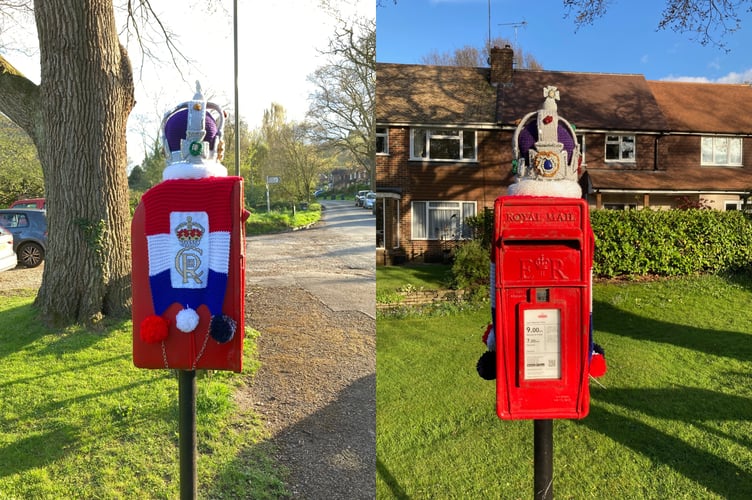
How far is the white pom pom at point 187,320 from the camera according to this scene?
1326 mm

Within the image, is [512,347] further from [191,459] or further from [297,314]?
[297,314]

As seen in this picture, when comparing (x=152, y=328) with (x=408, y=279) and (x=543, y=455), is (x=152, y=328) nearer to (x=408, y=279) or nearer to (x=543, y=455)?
(x=543, y=455)

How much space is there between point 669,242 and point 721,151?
51 centimetres

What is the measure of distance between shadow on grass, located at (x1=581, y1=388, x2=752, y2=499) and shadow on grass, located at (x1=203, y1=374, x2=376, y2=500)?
3.39ft

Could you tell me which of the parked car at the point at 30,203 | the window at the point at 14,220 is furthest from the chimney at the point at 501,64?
the parked car at the point at 30,203

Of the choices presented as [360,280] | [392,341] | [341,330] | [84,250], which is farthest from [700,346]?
[84,250]

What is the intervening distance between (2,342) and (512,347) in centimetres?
279

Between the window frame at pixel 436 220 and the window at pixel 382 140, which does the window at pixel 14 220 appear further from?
the window frame at pixel 436 220

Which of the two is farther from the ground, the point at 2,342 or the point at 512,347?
the point at 512,347

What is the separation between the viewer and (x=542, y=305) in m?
1.31

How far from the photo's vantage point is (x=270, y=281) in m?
3.76

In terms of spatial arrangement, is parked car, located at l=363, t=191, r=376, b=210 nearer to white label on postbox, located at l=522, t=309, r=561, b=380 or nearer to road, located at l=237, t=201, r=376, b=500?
road, located at l=237, t=201, r=376, b=500

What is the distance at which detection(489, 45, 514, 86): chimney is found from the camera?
235 cm

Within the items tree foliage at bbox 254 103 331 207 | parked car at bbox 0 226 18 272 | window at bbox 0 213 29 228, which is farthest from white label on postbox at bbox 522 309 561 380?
window at bbox 0 213 29 228
